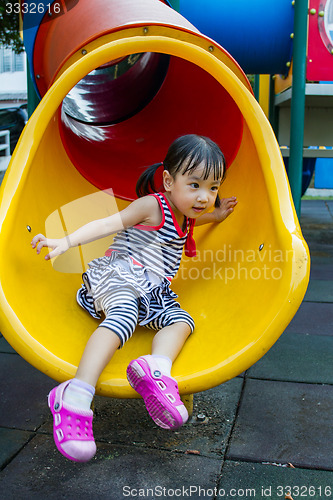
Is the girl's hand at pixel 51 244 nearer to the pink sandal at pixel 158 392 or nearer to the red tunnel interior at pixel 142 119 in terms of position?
the pink sandal at pixel 158 392

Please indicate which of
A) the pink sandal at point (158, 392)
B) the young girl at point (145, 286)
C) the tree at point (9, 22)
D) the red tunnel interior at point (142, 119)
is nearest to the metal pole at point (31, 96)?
the red tunnel interior at point (142, 119)

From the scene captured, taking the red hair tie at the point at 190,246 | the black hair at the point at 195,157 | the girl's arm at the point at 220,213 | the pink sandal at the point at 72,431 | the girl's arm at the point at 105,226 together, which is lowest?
the pink sandal at the point at 72,431

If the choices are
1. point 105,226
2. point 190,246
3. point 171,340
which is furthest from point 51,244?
point 190,246

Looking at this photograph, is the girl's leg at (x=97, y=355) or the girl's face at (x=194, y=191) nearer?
the girl's leg at (x=97, y=355)

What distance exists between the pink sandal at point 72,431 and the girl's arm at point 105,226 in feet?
1.20

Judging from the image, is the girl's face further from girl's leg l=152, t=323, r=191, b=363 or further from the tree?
the tree

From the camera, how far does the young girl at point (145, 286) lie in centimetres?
126

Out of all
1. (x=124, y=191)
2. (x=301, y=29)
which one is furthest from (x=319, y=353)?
(x=301, y=29)

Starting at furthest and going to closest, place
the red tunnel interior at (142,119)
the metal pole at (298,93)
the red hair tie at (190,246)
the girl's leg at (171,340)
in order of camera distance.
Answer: the metal pole at (298,93), the red tunnel interior at (142,119), the red hair tie at (190,246), the girl's leg at (171,340)

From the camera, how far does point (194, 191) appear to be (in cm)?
161

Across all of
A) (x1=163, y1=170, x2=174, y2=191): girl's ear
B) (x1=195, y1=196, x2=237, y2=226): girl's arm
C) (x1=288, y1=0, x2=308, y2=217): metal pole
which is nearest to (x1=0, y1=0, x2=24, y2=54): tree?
(x1=288, y1=0, x2=308, y2=217): metal pole

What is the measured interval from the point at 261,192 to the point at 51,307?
810mm

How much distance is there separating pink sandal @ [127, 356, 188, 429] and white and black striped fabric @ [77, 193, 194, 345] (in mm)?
141

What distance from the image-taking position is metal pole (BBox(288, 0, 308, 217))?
10.1 feet
